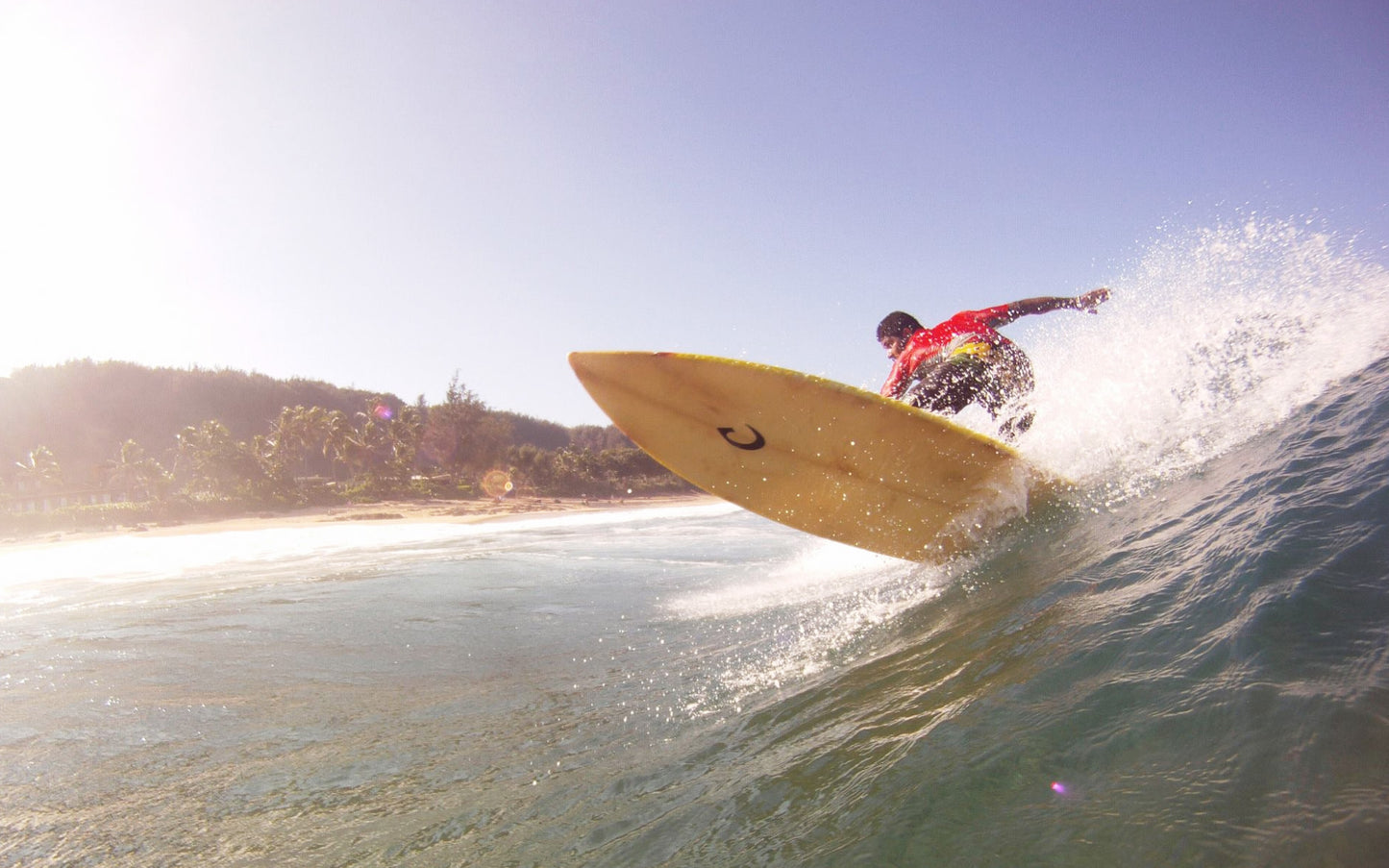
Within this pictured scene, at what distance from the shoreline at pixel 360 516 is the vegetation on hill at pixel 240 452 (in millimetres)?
1989

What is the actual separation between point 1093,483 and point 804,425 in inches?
73.0

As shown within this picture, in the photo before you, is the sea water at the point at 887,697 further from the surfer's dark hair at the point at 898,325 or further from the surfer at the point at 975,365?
the surfer's dark hair at the point at 898,325

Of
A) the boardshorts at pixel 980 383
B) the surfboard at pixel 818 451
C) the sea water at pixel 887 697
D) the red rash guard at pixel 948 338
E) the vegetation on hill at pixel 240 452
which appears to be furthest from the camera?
the vegetation on hill at pixel 240 452

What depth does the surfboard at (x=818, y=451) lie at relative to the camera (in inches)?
153

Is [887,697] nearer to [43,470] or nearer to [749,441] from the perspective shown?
[749,441]

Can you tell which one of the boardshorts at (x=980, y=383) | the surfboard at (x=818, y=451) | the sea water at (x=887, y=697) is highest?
the boardshorts at (x=980, y=383)

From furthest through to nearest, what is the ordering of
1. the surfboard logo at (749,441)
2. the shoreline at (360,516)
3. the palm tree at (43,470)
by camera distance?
the palm tree at (43,470), the shoreline at (360,516), the surfboard logo at (749,441)

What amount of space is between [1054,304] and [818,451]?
8.03 feet

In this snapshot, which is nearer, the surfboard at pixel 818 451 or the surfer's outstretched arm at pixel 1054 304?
the surfboard at pixel 818 451

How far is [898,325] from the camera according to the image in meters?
5.59

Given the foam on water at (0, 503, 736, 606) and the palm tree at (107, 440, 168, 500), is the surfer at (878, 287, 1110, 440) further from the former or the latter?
the palm tree at (107, 440, 168, 500)

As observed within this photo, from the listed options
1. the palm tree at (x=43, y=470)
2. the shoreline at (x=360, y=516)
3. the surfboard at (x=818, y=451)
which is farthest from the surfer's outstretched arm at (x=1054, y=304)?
the palm tree at (x=43, y=470)

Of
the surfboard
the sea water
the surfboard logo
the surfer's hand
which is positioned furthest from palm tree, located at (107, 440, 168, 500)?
the surfer's hand

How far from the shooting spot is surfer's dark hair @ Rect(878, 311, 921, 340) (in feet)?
18.2
